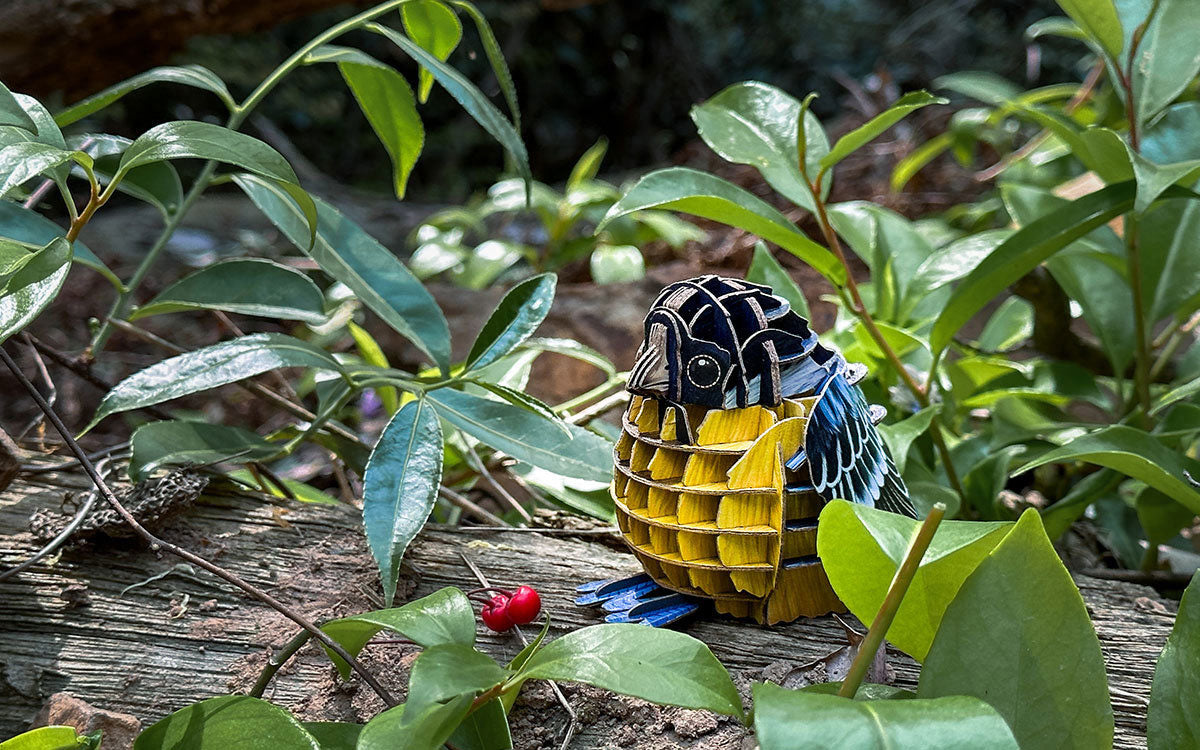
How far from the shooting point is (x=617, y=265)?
1.84 meters

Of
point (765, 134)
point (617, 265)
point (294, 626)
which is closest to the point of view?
point (294, 626)

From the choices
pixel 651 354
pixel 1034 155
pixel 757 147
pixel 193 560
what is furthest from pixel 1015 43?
pixel 193 560

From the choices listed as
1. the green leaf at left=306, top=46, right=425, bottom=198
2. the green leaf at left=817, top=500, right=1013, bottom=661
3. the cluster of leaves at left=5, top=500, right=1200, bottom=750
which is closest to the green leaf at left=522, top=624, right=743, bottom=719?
the cluster of leaves at left=5, top=500, right=1200, bottom=750

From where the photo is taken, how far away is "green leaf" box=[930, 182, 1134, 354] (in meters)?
0.88

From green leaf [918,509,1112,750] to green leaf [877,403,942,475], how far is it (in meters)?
0.37

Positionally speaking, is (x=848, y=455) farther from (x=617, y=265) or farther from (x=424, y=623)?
(x=617, y=265)

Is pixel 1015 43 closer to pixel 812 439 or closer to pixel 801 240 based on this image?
pixel 801 240

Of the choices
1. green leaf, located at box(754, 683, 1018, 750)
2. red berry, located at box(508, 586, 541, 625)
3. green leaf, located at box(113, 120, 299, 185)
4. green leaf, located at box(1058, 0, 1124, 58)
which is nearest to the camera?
green leaf, located at box(754, 683, 1018, 750)

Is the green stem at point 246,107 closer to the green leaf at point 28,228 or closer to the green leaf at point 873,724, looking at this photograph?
the green leaf at point 28,228

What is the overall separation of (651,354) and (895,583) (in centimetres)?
31

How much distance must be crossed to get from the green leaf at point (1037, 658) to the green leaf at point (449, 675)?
0.89 feet

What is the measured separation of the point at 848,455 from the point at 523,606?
0.30m

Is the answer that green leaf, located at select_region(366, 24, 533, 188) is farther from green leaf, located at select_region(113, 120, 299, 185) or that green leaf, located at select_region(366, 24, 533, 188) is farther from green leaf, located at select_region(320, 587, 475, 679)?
green leaf, located at select_region(320, 587, 475, 679)

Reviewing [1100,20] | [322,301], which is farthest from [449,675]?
[1100,20]
